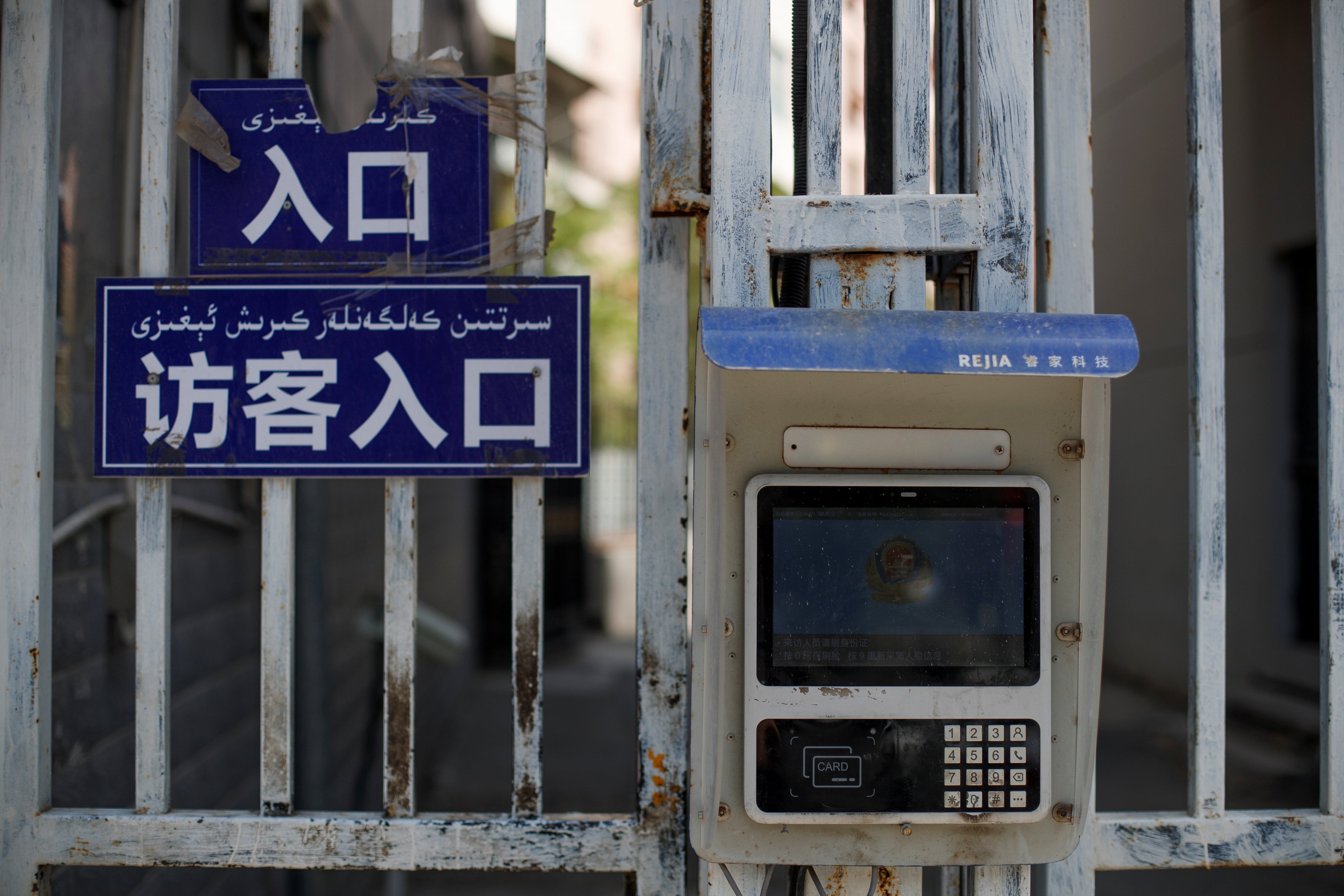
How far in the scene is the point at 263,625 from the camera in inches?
60.3

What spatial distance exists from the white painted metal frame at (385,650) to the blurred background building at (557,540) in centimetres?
40

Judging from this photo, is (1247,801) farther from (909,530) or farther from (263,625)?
(263,625)

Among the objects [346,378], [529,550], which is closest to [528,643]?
[529,550]

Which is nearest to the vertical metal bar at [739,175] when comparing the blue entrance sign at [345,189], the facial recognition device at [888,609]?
the facial recognition device at [888,609]

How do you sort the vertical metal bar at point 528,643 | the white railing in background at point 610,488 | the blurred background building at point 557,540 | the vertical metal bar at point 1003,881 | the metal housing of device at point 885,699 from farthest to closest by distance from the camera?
the white railing in background at point 610,488, the blurred background building at point 557,540, the vertical metal bar at point 528,643, the vertical metal bar at point 1003,881, the metal housing of device at point 885,699

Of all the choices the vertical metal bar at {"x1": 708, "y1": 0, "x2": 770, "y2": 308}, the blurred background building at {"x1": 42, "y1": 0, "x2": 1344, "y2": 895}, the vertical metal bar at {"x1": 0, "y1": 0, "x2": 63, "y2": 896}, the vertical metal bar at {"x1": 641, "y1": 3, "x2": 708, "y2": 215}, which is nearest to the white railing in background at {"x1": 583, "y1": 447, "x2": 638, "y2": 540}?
the blurred background building at {"x1": 42, "y1": 0, "x2": 1344, "y2": 895}

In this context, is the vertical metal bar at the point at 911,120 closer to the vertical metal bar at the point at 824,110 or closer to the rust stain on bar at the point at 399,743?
the vertical metal bar at the point at 824,110

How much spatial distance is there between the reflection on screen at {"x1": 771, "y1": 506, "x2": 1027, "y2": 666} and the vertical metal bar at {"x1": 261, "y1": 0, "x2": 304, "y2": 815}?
0.87 meters

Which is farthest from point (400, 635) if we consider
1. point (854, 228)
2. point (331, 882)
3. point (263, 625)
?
point (331, 882)

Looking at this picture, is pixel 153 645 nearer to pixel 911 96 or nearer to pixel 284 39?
pixel 284 39

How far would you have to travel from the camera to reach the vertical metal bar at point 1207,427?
149 centimetres

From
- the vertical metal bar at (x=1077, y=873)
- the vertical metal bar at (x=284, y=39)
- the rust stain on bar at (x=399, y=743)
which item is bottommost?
the vertical metal bar at (x=1077, y=873)

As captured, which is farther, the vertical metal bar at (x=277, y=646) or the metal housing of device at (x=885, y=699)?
the vertical metal bar at (x=277, y=646)

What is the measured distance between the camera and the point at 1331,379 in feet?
5.02
